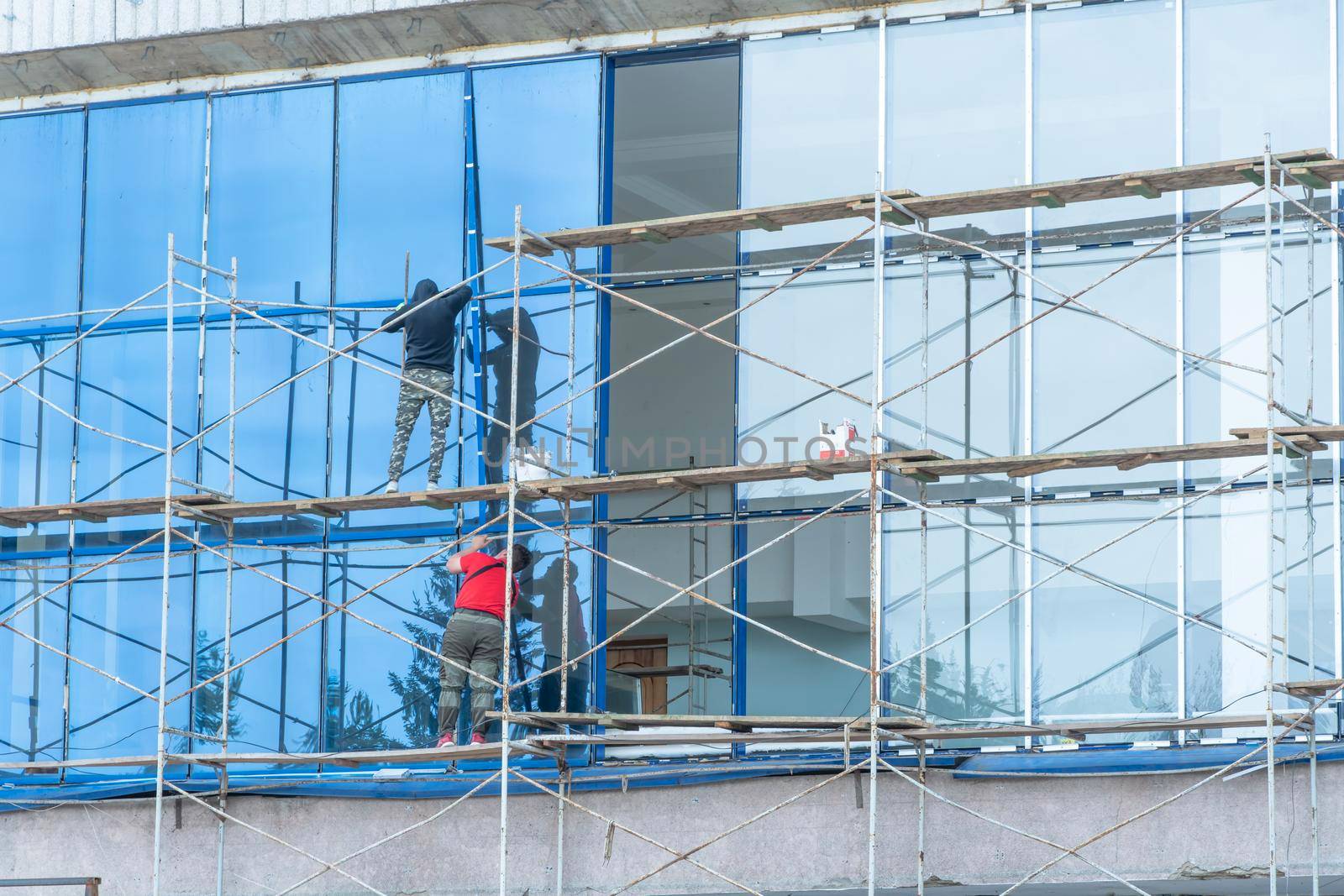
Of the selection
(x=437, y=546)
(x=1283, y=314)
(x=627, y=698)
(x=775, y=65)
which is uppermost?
(x=775, y=65)

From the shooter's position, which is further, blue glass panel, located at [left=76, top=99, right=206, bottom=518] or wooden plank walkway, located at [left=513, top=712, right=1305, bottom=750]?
blue glass panel, located at [left=76, top=99, right=206, bottom=518]

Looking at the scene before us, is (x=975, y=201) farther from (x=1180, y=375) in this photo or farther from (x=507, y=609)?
(x=507, y=609)

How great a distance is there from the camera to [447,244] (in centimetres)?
A: 1825

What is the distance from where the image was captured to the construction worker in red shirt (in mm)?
16734

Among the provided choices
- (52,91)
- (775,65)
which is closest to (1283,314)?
(775,65)

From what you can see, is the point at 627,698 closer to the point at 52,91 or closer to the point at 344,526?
the point at 344,526

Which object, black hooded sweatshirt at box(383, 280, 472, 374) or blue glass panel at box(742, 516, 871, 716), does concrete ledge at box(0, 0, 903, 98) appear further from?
blue glass panel at box(742, 516, 871, 716)

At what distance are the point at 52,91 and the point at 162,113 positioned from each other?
4.49ft

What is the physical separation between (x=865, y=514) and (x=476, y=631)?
328 centimetres

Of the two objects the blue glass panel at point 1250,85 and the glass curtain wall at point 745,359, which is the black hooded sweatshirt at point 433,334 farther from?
the blue glass panel at point 1250,85

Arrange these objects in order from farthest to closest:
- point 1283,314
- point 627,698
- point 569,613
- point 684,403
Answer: point 684,403, point 627,698, point 569,613, point 1283,314

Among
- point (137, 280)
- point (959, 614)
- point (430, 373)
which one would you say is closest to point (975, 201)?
point (959, 614)

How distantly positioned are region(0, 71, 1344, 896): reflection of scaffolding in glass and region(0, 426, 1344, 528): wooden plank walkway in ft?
0.08

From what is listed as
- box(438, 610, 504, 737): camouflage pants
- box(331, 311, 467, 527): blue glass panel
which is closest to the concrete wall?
box(438, 610, 504, 737): camouflage pants
